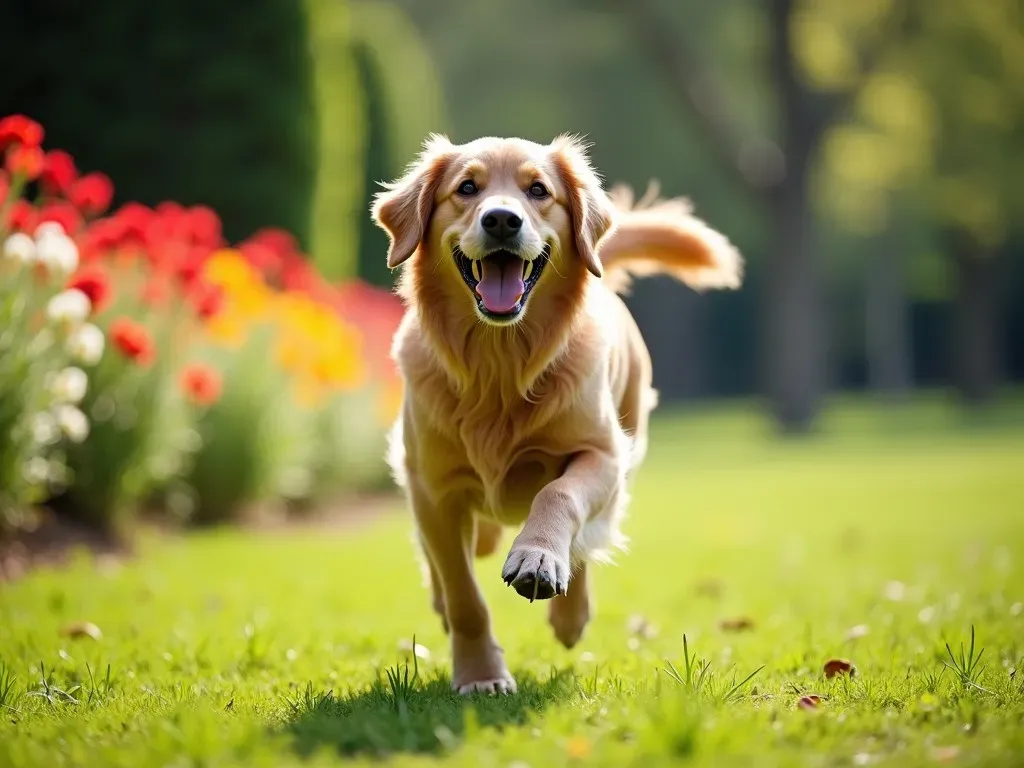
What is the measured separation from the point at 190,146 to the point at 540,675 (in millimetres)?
7827

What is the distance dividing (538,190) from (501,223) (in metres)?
0.35

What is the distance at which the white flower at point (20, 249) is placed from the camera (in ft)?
17.1

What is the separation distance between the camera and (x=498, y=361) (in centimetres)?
378

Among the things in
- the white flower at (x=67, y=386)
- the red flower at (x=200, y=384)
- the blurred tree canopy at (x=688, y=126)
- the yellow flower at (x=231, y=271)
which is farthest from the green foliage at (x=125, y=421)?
the blurred tree canopy at (x=688, y=126)

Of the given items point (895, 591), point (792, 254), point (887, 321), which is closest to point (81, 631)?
point (895, 591)

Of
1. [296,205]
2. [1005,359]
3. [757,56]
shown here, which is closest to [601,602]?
[296,205]

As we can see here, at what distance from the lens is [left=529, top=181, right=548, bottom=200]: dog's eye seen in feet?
12.4

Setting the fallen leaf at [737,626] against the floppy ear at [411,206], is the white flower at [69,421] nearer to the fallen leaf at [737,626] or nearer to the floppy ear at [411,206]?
the floppy ear at [411,206]

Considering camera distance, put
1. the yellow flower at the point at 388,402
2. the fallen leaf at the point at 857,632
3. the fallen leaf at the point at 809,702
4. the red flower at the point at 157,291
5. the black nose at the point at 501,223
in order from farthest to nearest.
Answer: the yellow flower at the point at 388,402, the red flower at the point at 157,291, the fallen leaf at the point at 857,632, the black nose at the point at 501,223, the fallen leaf at the point at 809,702

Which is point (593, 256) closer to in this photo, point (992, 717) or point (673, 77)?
point (992, 717)

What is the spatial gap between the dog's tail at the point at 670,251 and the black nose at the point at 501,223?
1456 millimetres

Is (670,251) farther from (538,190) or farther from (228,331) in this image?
(228,331)

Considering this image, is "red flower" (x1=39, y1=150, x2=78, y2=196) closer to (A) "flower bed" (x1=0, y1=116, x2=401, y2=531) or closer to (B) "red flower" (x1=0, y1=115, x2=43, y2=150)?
(A) "flower bed" (x1=0, y1=116, x2=401, y2=531)

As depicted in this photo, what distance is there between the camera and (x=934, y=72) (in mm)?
21969
